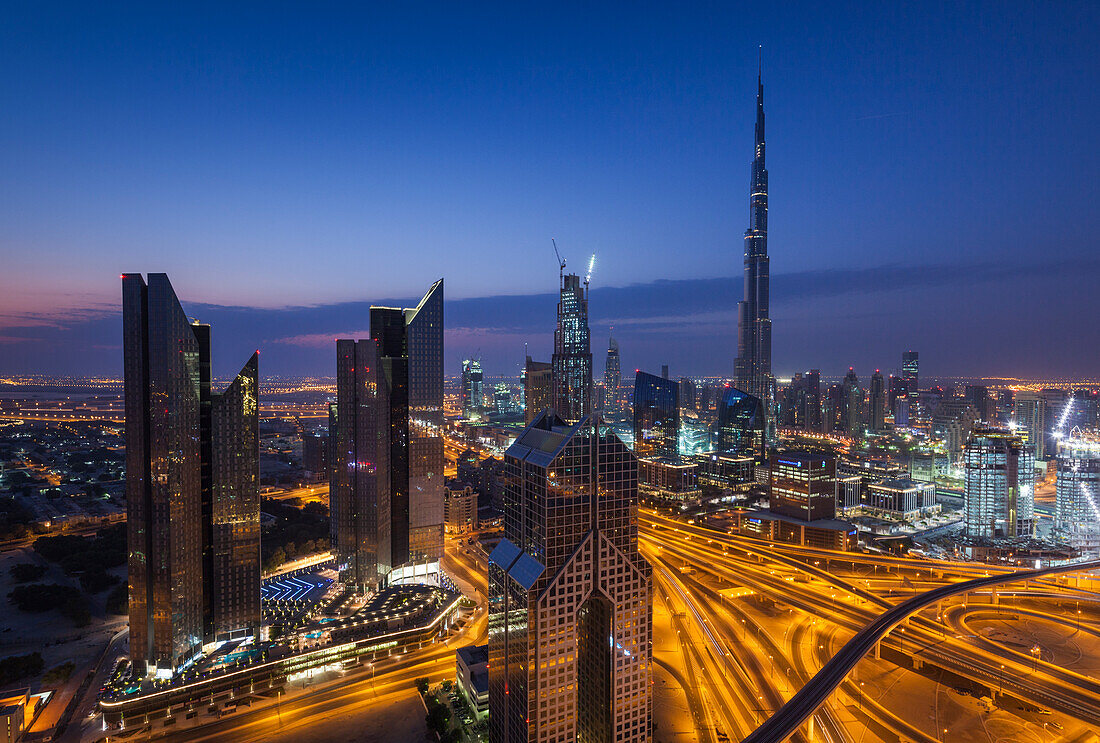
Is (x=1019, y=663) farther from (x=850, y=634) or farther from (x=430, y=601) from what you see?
(x=430, y=601)

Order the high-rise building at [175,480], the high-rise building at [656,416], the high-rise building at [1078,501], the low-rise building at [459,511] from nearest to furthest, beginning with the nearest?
1. the high-rise building at [175,480]
2. the high-rise building at [1078,501]
3. the low-rise building at [459,511]
4. the high-rise building at [656,416]

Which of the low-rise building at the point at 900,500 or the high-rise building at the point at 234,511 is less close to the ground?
the high-rise building at the point at 234,511

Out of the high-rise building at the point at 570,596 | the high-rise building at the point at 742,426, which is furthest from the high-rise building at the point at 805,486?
the high-rise building at the point at 570,596

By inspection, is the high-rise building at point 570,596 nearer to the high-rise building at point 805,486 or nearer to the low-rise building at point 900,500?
the high-rise building at point 805,486

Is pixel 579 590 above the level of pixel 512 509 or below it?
below

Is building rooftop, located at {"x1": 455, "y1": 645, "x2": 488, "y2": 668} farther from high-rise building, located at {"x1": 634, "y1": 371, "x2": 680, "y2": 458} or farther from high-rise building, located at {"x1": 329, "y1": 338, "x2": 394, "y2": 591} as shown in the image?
high-rise building, located at {"x1": 634, "y1": 371, "x2": 680, "y2": 458}

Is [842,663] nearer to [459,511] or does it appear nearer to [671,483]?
[459,511]

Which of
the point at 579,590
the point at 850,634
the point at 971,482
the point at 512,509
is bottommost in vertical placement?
the point at 850,634

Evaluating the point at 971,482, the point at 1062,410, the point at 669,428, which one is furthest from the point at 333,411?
the point at 1062,410
